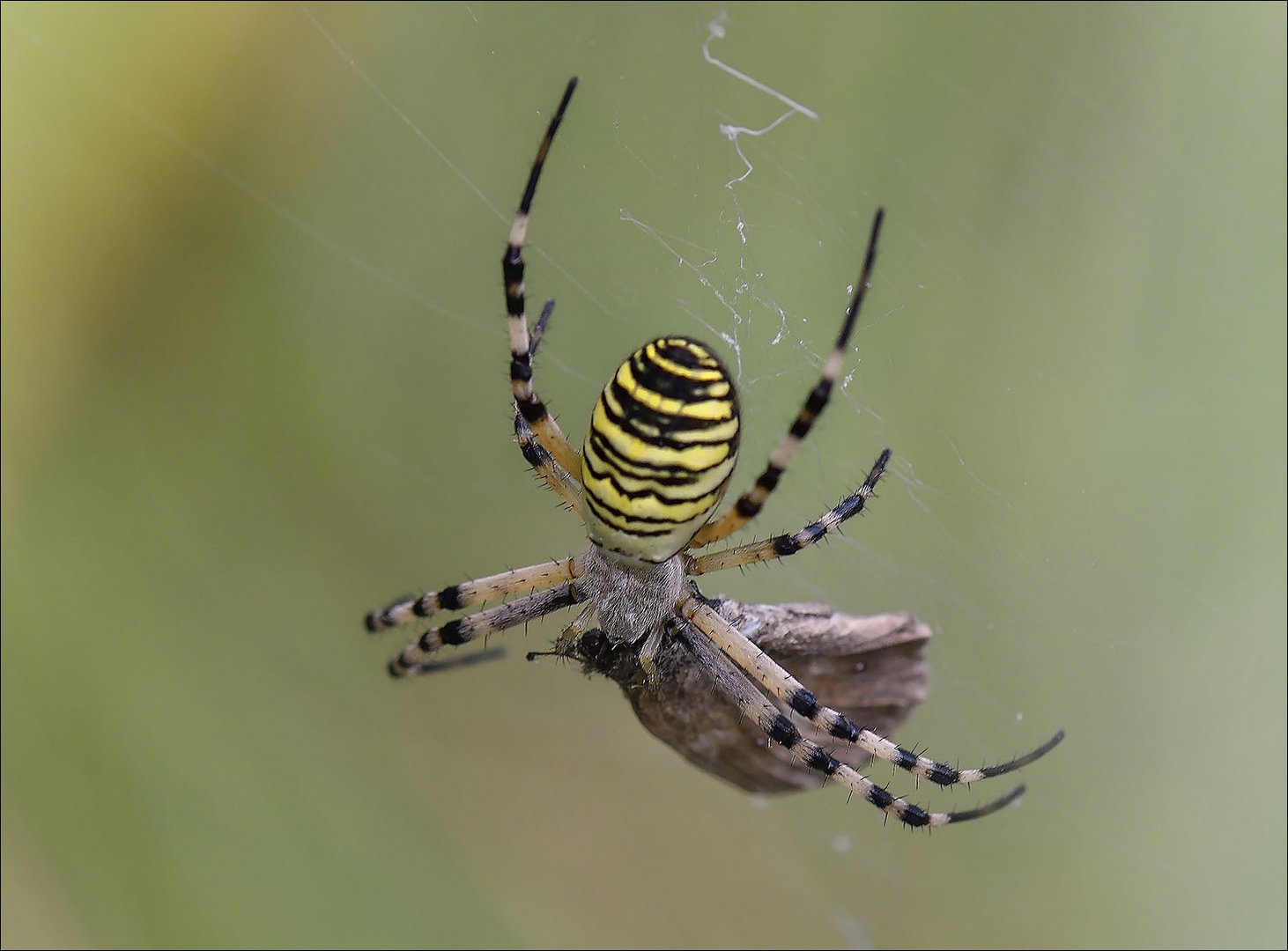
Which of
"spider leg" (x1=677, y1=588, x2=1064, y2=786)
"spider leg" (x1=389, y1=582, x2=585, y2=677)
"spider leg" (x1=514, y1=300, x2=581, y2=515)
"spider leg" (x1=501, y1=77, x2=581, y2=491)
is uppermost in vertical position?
"spider leg" (x1=501, y1=77, x2=581, y2=491)

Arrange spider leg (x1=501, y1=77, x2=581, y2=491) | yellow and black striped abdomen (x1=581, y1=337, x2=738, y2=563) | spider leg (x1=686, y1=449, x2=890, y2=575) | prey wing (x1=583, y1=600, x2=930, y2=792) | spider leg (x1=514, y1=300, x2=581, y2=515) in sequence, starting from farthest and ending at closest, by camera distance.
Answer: prey wing (x1=583, y1=600, x2=930, y2=792) < spider leg (x1=514, y1=300, x2=581, y2=515) < spider leg (x1=686, y1=449, x2=890, y2=575) < spider leg (x1=501, y1=77, x2=581, y2=491) < yellow and black striped abdomen (x1=581, y1=337, x2=738, y2=563)

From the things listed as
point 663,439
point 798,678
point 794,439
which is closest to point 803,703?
point 798,678

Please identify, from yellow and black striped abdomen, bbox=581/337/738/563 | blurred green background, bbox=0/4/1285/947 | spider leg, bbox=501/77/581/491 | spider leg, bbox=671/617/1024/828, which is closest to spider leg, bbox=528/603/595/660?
spider leg, bbox=671/617/1024/828

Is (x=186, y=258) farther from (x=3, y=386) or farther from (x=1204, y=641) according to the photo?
(x=1204, y=641)

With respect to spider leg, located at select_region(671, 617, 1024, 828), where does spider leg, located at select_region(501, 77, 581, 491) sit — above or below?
above

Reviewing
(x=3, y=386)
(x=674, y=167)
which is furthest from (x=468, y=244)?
(x=3, y=386)

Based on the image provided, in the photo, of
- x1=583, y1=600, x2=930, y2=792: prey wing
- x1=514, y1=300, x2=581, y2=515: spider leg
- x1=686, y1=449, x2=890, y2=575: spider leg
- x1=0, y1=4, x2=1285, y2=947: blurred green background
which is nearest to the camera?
x1=686, y1=449, x2=890, y2=575: spider leg

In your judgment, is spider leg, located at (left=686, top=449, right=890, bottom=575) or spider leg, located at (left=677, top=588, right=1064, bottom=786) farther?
spider leg, located at (left=677, top=588, right=1064, bottom=786)

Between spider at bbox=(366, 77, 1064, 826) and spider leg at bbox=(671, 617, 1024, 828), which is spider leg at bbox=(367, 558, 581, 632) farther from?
spider leg at bbox=(671, 617, 1024, 828)
